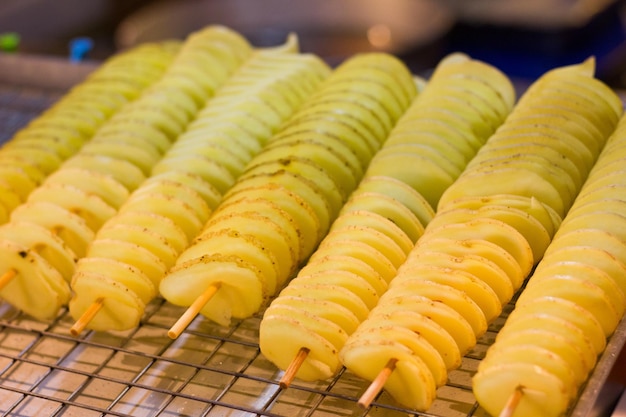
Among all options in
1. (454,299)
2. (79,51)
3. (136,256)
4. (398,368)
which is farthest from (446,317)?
(79,51)

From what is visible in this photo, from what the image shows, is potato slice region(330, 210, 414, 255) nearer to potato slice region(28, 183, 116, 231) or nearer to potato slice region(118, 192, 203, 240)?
potato slice region(118, 192, 203, 240)

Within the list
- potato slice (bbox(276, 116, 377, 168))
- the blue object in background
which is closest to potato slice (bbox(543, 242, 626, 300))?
potato slice (bbox(276, 116, 377, 168))

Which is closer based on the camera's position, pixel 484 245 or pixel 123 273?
pixel 484 245

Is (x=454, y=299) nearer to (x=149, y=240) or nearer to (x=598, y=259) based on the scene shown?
(x=598, y=259)

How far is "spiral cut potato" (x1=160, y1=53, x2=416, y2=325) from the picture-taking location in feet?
8.75

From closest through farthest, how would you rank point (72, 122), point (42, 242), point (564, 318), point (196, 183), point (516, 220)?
1. point (564, 318)
2. point (516, 220)
3. point (42, 242)
4. point (196, 183)
5. point (72, 122)

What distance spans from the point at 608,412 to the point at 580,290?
41cm

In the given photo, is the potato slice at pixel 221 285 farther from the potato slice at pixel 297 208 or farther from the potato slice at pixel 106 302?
the potato slice at pixel 297 208

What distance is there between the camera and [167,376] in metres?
2.72

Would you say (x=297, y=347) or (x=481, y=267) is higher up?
(x=481, y=267)

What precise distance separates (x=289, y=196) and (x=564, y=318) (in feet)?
3.28

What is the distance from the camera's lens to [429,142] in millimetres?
2988

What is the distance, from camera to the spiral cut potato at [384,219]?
2436mm

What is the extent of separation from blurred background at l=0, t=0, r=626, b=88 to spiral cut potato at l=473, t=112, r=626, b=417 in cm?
359
